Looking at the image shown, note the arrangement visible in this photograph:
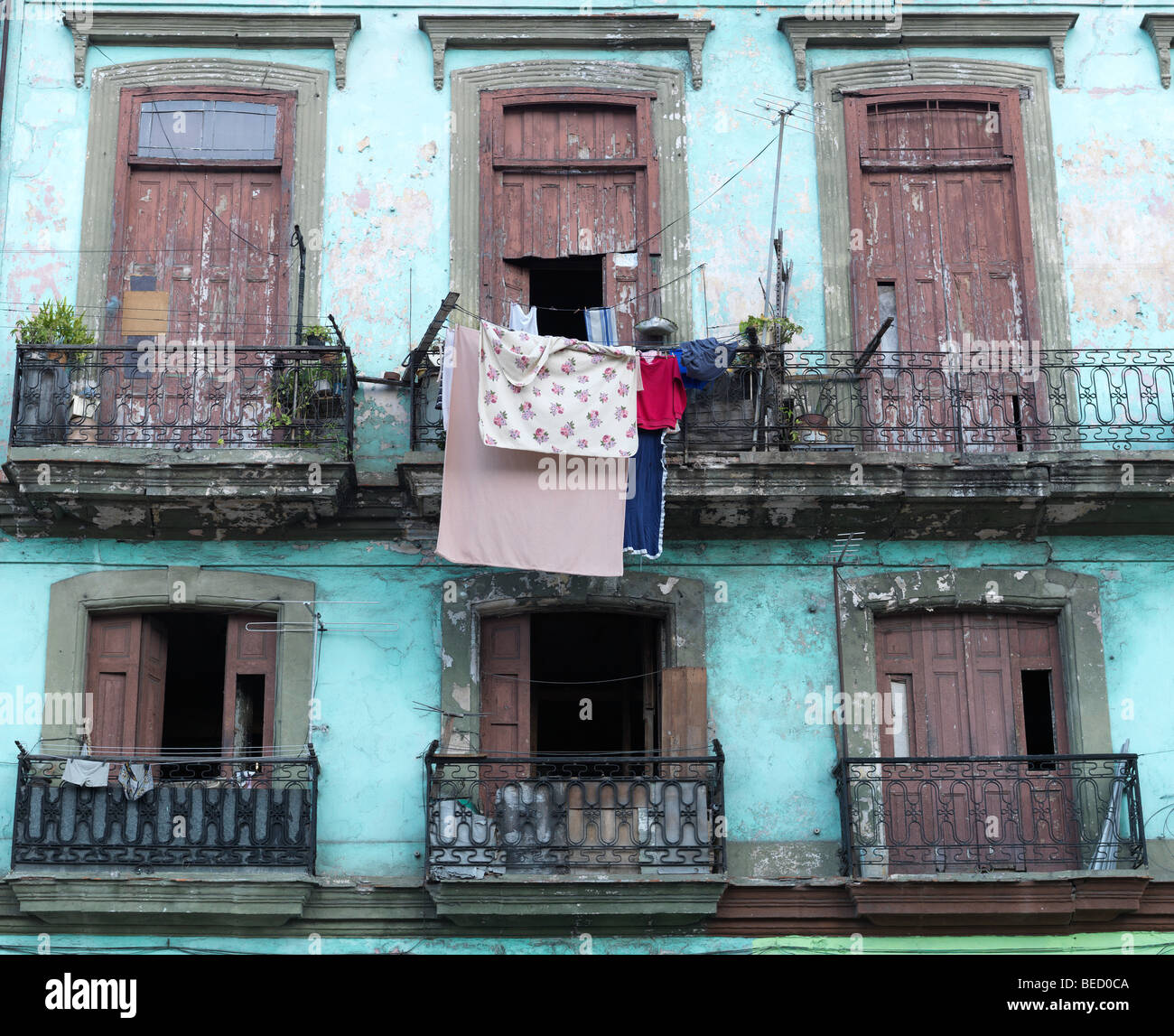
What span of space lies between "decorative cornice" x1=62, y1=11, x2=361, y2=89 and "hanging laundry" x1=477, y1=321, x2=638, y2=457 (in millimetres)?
3500

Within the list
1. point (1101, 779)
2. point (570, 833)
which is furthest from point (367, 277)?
point (1101, 779)

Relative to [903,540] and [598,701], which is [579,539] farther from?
[598,701]

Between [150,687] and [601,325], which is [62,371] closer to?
[150,687]

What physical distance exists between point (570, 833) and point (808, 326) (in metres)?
4.69

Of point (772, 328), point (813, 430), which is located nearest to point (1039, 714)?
point (813, 430)

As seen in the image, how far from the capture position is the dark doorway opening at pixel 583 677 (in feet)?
55.0

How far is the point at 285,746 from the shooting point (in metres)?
12.6

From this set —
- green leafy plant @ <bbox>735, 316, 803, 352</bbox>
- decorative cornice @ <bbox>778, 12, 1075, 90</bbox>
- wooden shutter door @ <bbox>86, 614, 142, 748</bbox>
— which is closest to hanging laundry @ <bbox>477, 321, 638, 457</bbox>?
green leafy plant @ <bbox>735, 316, 803, 352</bbox>

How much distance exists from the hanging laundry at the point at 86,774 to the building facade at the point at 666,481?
0.07 m

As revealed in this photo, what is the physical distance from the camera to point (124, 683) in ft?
42.2

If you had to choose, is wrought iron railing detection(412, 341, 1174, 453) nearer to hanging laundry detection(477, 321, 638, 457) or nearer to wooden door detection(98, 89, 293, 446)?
hanging laundry detection(477, 321, 638, 457)

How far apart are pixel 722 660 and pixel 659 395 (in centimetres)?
216

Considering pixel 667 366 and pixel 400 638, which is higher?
pixel 667 366

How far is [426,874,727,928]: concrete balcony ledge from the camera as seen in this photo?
465 inches
